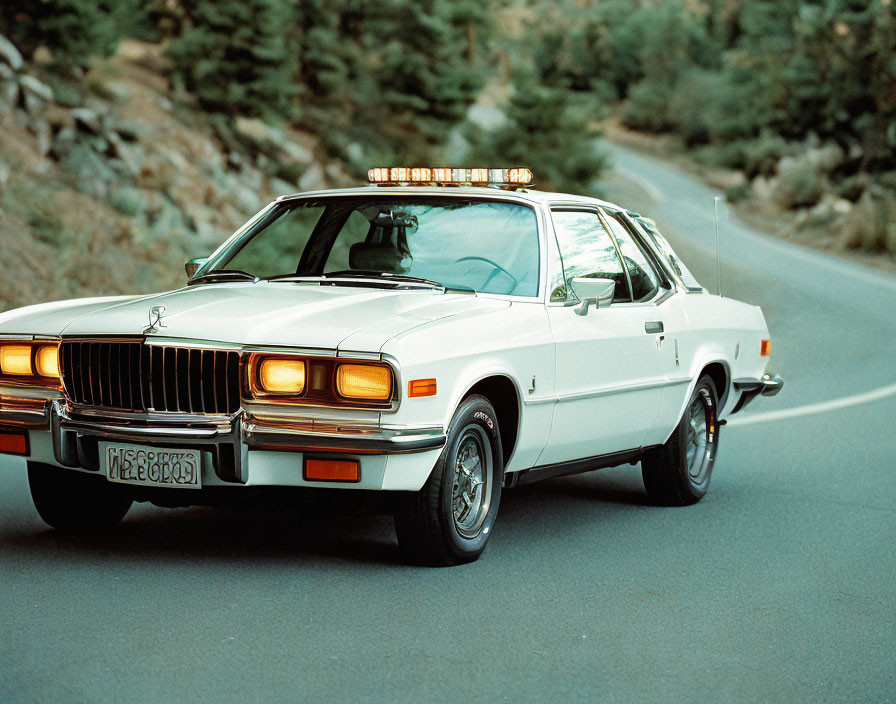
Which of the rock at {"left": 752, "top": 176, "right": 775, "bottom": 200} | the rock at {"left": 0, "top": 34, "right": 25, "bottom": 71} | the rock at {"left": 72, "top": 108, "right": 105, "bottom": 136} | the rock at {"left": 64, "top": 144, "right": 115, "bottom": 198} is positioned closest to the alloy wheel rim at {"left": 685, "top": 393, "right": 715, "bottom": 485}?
the rock at {"left": 64, "top": 144, "right": 115, "bottom": 198}

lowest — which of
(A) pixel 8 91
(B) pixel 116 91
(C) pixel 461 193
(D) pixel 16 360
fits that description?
(B) pixel 116 91

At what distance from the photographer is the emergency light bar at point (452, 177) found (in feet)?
23.9

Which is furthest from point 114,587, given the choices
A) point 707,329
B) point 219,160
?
point 219,160

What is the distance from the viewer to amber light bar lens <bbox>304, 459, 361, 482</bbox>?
5.55 m

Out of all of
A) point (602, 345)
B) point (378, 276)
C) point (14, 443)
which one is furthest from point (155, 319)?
point (602, 345)

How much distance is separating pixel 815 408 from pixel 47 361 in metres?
8.12

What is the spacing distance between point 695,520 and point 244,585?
2.92 meters

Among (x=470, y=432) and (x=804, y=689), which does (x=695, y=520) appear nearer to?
(x=470, y=432)

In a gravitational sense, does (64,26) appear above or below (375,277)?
below

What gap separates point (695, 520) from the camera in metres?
7.57

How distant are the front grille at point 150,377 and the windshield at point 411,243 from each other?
1.32m

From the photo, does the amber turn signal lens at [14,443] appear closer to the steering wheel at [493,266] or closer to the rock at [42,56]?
the steering wheel at [493,266]

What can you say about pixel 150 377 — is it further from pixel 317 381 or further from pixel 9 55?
pixel 9 55

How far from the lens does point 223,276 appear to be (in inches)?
278
